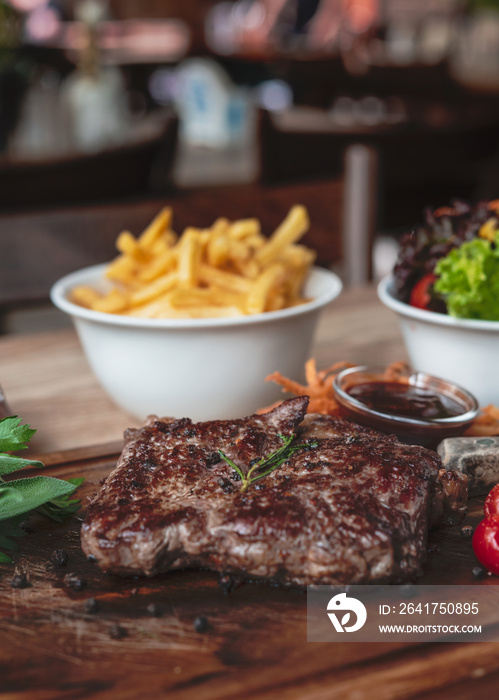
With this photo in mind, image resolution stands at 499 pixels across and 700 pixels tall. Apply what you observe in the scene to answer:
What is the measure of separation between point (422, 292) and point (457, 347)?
247 mm

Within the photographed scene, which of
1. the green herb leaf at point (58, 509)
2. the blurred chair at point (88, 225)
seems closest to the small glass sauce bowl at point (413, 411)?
the green herb leaf at point (58, 509)

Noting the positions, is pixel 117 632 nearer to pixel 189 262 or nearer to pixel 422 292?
pixel 189 262

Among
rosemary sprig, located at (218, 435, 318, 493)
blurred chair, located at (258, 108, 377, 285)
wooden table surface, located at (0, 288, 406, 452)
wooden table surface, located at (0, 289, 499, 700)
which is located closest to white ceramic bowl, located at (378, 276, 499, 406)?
wooden table surface, located at (0, 288, 406, 452)

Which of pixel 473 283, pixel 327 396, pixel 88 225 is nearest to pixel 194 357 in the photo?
pixel 327 396

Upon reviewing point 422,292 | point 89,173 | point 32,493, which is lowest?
point 32,493

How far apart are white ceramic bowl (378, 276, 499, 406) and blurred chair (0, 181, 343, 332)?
1357 millimetres

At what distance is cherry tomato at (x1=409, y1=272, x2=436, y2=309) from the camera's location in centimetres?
217

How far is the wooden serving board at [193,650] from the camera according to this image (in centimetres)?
113

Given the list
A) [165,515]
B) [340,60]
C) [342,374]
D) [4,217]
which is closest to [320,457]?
[165,515]

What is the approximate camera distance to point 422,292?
7.19 feet

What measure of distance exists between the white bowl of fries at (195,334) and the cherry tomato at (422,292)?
0.24m

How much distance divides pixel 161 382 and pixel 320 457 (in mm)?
624

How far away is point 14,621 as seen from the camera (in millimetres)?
1285

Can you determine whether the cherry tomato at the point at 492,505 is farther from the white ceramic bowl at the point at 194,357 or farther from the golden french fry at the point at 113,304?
the golden french fry at the point at 113,304
